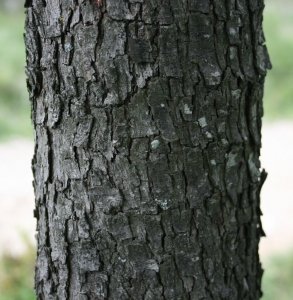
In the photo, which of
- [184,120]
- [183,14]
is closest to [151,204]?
[184,120]

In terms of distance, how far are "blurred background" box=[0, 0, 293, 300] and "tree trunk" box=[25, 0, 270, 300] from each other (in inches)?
52.9

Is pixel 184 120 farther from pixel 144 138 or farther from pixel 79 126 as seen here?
pixel 79 126

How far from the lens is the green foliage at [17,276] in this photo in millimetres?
2516

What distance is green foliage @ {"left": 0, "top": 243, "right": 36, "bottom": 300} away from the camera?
8.25ft

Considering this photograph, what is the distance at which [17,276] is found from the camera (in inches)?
106

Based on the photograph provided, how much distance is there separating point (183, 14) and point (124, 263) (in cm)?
73

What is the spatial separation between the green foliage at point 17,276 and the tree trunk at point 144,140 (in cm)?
120

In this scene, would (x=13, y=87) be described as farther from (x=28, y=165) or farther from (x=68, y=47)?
(x=68, y=47)

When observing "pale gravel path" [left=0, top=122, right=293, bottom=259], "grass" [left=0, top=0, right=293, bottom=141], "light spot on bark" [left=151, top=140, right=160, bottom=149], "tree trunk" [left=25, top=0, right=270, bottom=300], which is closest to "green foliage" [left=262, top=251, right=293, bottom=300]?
"pale gravel path" [left=0, top=122, right=293, bottom=259]

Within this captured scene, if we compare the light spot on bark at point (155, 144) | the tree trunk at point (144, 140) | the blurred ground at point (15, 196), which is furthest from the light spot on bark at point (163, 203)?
the blurred ground at point (15, 196)

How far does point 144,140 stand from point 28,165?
12.5ft

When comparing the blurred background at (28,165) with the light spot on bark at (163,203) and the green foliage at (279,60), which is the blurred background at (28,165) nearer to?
the green foliage at (279,60)

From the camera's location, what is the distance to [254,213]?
1487 millimetres

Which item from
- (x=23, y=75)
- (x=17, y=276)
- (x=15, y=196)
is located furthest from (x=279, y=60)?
(x=17, y=276)
